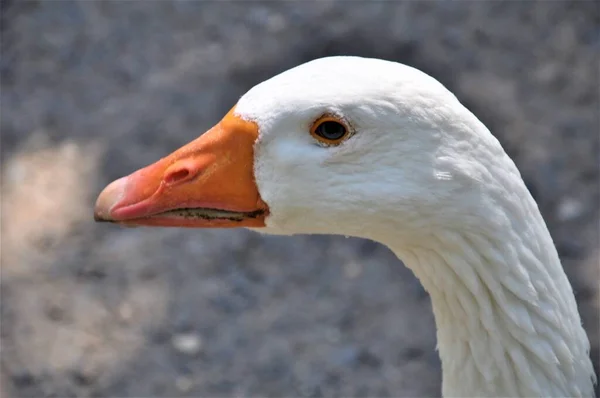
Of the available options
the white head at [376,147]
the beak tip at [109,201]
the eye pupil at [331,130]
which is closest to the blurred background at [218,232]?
the beak tip at [109,201]

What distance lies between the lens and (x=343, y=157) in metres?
1.93

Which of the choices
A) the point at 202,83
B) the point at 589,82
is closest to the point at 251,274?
the point at 202,83

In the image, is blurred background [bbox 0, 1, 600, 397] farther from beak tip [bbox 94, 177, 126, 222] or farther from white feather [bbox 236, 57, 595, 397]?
beak tip [bbox 94, 177, 126, 222]

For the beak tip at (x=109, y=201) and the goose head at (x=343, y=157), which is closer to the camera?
the goose head at (x=343, y=157)

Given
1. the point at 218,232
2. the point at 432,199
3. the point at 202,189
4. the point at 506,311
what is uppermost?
the point at 218,232

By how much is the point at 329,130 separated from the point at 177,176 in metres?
0.40

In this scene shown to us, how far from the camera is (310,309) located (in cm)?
402

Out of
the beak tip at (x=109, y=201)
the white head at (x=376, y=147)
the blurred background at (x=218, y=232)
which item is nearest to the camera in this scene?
the white head at (x=376, y=147)

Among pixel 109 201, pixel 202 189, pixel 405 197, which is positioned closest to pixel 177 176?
pixel 202 189

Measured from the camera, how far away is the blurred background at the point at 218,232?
3852mm

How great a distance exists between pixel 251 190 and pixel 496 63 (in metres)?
3.20

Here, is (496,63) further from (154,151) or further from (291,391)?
(291,391)

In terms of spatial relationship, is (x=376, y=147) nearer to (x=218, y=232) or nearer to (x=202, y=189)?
(x=202, y=189)

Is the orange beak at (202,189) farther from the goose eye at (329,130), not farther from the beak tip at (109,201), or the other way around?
the goose eye at (329,130)
